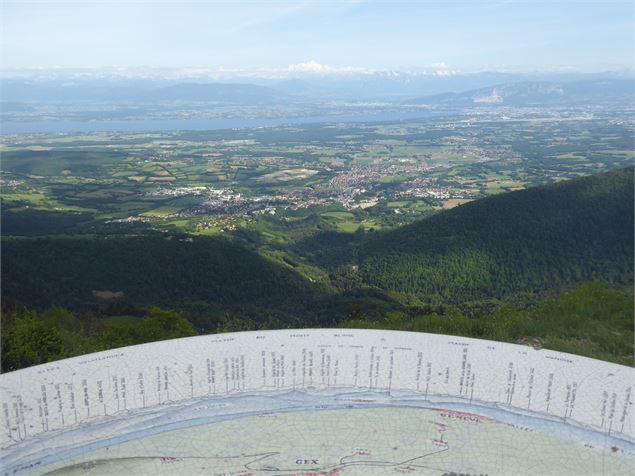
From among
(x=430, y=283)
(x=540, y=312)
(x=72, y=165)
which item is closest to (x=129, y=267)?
(x=430, y=283)

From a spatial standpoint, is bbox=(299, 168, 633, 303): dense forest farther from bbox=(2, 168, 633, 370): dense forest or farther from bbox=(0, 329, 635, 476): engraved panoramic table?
bbox=(0, 329, 635, 476): engraved panoramic table

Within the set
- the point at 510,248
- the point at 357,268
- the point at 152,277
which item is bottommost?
the point at 357,268

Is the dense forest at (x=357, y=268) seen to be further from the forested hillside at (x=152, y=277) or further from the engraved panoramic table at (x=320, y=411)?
the engraved panoramic table at (x=320, y=411)

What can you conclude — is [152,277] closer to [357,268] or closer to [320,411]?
[357,268]

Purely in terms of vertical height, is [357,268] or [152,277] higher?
[152,277]

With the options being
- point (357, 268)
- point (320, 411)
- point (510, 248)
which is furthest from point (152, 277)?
point (320, 411)

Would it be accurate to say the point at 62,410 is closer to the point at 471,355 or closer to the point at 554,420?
the point at 471,355

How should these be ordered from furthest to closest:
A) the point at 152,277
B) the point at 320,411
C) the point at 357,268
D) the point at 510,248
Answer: the point at 357,268 < the point at 510,248 < the point at 152,277 < the point at 320,411
